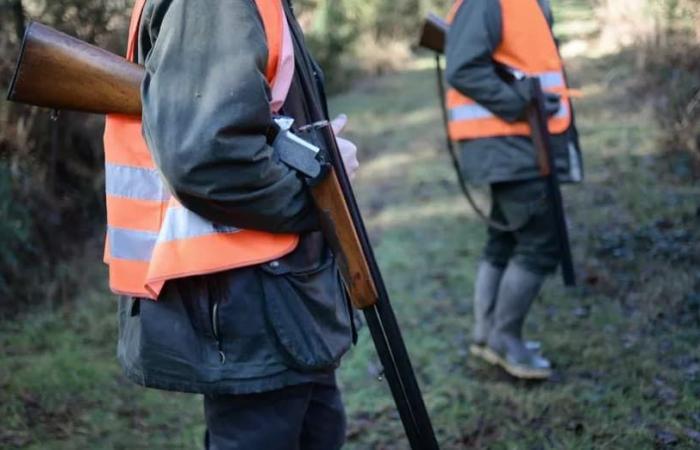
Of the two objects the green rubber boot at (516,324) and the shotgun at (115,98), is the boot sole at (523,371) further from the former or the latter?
the shotgun at (115,98)

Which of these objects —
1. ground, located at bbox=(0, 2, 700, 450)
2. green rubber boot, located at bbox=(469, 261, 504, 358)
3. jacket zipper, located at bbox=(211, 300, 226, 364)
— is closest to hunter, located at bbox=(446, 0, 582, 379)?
green rubber boot, located at bbox=(469, 261, 504, 358)

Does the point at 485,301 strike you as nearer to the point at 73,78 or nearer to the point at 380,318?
the point at 380,318

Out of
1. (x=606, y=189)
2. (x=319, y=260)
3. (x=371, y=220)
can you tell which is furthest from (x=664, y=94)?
(x=319, y=260)

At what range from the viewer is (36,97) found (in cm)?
220

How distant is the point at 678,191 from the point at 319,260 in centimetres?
539

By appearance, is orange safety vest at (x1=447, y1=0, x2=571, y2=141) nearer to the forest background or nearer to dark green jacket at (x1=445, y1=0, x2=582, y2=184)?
dark green jacket at (x1=445, y1=0, x2=582, y2=184)

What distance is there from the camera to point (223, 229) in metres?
2.19

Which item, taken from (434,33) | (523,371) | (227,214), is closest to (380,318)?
(227,214)

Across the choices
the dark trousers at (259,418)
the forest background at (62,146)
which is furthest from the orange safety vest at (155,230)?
the forest background at (62,146)

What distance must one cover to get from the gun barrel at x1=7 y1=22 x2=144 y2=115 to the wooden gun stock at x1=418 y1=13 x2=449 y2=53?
9.25ft

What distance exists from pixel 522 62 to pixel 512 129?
341mm

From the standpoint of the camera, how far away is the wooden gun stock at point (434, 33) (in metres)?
4.77

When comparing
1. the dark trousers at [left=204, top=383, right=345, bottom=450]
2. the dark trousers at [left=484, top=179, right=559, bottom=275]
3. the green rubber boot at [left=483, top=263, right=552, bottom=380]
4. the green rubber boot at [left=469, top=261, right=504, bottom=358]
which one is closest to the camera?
the dark trousers at [left=204, top=383, right=345, bottom=450]

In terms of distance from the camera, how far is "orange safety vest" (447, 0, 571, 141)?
4.10 metres
